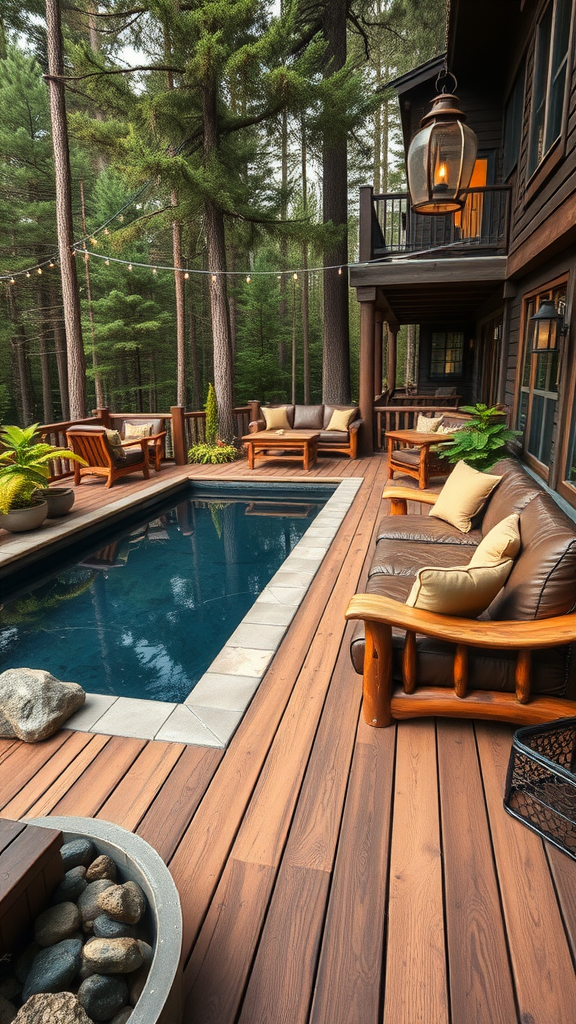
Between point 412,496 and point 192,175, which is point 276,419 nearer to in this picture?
point 192,175

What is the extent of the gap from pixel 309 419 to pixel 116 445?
3.17m

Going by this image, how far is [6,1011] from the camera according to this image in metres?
1.05

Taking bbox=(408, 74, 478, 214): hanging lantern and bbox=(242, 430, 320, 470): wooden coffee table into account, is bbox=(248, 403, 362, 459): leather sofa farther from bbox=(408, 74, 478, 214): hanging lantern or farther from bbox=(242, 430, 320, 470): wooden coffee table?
bbox=(408, 74, 478, 214): hanging lantern

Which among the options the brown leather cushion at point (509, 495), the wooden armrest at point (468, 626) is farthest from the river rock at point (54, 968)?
the brown leather cushion at point (509, 495)

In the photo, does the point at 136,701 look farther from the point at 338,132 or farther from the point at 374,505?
the point at 338,132

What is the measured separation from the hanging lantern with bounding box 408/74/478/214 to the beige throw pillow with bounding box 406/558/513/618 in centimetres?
178

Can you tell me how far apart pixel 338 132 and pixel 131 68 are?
3.12 meters

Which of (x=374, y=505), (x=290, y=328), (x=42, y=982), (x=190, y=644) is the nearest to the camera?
(x=42, y=982)

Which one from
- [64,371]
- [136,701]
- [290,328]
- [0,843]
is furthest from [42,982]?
[290,328]

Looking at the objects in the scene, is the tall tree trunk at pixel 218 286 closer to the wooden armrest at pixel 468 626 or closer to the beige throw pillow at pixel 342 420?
the beige throw pillow at pixel 342 420

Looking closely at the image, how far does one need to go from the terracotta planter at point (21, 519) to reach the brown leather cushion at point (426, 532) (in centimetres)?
341

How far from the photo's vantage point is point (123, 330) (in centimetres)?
1616

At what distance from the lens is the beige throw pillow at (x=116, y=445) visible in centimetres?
711

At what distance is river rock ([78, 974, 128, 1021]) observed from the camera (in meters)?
1.07
